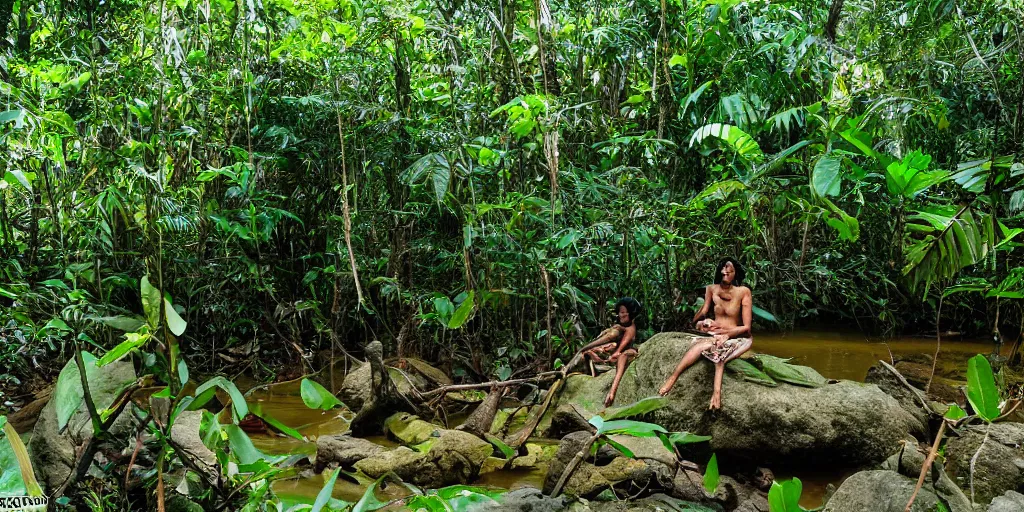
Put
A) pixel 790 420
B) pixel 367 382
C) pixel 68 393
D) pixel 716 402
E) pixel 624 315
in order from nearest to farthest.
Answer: pixel 68 393, pixel 790 420, pixel 716 402, pixel 624 315, pixel 367 382

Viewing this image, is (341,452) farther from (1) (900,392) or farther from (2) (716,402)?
(1) (900,392)

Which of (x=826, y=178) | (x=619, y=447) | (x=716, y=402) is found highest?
(x=826, y=178)

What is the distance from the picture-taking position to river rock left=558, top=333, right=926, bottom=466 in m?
5.21

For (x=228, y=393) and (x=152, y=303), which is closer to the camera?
(x=228, y=393)

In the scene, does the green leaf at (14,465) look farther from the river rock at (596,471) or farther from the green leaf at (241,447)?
the river rock at (596,471)

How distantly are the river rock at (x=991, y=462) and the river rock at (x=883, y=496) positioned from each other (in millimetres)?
1375

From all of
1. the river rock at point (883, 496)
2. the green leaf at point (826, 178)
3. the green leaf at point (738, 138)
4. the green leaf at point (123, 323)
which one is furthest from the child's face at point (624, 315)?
the green leaf at point (123, 323)

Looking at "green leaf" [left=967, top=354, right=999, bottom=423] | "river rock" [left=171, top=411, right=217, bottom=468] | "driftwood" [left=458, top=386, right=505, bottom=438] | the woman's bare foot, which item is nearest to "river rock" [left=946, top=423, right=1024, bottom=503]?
the woman's bare foot

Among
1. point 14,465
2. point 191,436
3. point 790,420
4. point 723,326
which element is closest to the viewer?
point 14,465

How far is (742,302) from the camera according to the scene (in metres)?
5.99

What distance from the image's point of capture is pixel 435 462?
194 inches

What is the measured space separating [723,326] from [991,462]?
209 cm

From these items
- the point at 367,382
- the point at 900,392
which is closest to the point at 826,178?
the point at 900,392

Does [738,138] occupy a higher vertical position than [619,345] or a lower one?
higher
